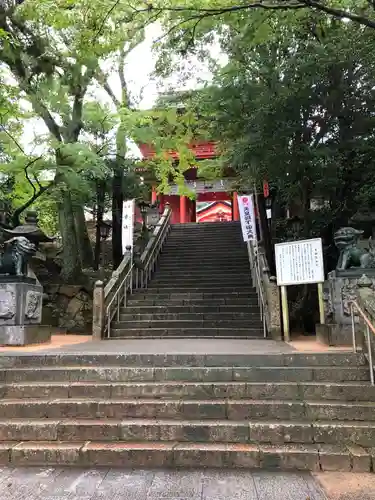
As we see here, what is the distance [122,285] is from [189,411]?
21.4 ft

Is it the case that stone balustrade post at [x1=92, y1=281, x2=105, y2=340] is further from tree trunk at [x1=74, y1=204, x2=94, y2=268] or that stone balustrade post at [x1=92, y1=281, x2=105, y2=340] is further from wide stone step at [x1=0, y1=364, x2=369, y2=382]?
tree trunk at [x1=74, y1=204, x2=94, y2=268]

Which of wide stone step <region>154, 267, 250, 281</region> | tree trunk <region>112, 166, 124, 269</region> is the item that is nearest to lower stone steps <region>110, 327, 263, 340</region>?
wide stone step <region>154, 267, 250, 281</region>

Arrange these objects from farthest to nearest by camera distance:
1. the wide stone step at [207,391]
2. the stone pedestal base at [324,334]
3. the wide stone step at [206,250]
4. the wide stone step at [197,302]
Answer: the wide stone step at [206,250] < the wide stone step at [197,302] < the stone pedestal base at [324,334] < the wide stone step at [207,391]

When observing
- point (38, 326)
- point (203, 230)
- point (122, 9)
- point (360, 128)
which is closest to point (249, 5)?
point (122, 9)

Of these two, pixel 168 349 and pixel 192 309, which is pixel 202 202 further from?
pixel 168 349

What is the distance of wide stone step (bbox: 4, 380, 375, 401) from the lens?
4.69 metres

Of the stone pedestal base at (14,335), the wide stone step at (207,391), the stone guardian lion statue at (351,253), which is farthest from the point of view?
the stone guardian lion statue at (351,253)

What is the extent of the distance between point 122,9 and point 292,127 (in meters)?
4.60

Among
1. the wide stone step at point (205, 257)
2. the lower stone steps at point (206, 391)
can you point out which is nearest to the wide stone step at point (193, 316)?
the wide stone step at point (205, 257)

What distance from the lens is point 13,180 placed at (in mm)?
11766

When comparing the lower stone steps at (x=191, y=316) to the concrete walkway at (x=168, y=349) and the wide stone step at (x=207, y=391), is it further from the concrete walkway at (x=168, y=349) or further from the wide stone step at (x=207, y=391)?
the wide stone step at (x=207, y=391)

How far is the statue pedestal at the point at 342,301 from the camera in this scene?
274 inches

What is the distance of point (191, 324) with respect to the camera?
9.56 metres

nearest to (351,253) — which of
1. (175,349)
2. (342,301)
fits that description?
(342,301)
